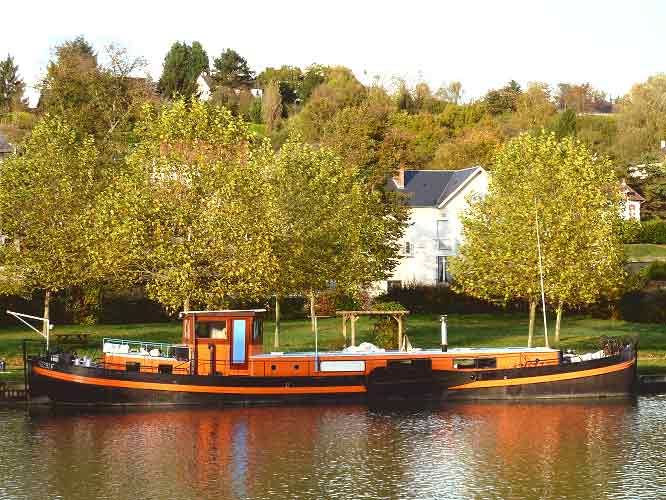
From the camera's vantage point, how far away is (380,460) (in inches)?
1384

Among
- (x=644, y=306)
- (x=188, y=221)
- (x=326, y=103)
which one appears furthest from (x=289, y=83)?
(x=188, y=221)

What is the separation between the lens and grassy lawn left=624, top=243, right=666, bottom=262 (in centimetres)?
10550

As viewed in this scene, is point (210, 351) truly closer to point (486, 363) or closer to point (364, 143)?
point (486, 363)

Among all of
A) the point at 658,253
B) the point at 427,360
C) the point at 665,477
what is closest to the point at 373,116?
the point at 658,253

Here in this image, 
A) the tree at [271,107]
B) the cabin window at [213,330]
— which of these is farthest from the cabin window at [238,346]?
the tree at [271,107]

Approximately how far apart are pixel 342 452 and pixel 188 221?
20.7 meters

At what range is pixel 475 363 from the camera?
48156 mm

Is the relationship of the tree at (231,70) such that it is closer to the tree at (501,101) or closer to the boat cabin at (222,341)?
the tree at (501,101)

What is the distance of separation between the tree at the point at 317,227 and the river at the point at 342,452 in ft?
56.5

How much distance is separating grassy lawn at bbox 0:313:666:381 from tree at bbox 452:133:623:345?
3.88 m

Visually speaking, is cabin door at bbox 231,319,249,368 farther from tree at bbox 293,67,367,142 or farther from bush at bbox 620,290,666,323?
tree at bbox 293,67,367,142

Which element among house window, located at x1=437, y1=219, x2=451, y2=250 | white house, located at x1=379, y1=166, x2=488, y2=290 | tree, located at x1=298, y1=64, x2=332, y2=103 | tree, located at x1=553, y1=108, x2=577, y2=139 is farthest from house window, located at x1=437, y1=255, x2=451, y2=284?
tree, located at x1=298, y1=64, x2=332, y2=103

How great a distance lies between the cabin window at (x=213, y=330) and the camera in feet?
154

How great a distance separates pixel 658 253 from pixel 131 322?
187 feet
